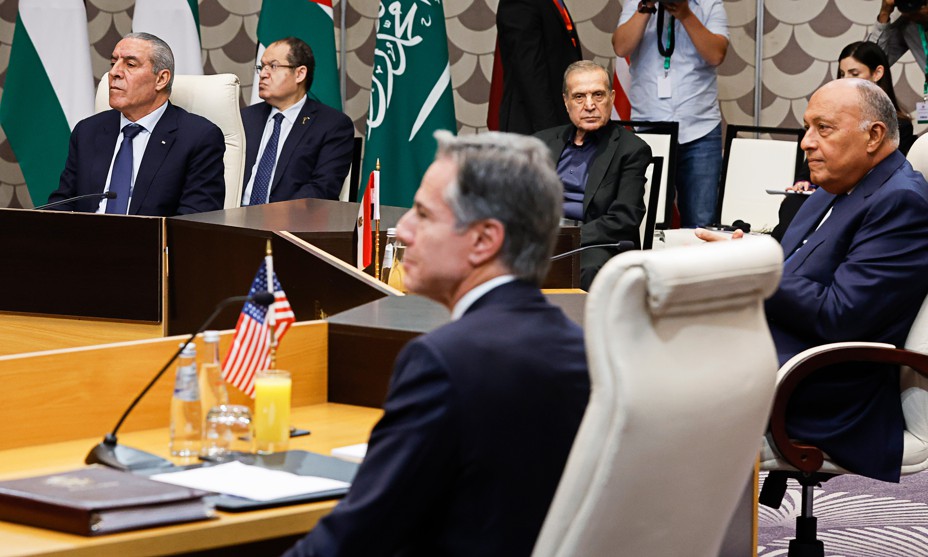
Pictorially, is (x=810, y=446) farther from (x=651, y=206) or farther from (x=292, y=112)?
(x=292, y=112)

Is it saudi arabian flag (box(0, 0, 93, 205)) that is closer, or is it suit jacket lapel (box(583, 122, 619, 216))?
suit jacket lapel (box(583, 122, 619, 216))

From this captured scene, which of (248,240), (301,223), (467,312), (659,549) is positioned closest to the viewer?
(659,549)

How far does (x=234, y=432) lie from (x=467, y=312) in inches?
27.0

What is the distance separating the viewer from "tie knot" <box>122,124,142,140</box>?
5.02 m

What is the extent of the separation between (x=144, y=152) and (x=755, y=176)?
2991 mm

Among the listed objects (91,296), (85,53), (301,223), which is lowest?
(91,296)

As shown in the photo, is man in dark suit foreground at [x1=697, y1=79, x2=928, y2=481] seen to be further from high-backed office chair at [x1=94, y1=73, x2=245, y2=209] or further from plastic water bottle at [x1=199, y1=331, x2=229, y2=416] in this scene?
high-backed office chair at [x1=94, y1=73, x2=245, y2=209]

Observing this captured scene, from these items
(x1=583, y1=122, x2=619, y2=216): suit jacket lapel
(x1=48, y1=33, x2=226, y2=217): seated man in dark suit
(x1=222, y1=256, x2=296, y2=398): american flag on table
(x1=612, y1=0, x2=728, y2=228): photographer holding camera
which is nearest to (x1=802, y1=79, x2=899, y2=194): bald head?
(x1=222, y1=256, x2=296, y2=398): american flag on table

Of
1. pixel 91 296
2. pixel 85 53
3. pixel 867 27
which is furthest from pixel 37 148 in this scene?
pixel 867 27

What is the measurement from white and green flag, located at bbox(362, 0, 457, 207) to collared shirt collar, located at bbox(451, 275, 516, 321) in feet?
17.1

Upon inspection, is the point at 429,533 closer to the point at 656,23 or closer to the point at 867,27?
the point at 656,23

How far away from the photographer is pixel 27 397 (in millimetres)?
2102

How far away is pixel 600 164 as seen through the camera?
5.35 metres

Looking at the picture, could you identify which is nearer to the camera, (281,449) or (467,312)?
(467,312)
